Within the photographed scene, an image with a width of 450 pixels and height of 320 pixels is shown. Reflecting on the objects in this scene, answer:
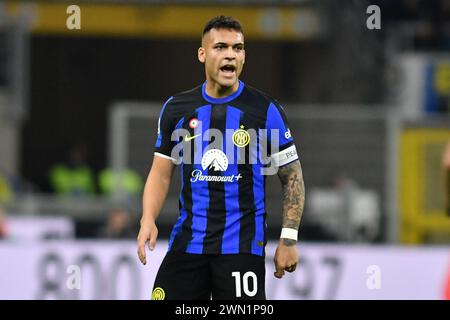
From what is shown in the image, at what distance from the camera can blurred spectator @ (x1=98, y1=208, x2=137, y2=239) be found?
495 inches

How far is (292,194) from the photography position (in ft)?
21.5

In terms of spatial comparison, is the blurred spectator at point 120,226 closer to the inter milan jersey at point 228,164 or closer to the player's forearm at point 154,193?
the player's forearm at point 154,193

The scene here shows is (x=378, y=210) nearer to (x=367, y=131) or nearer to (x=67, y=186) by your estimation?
(x=367, y=131)

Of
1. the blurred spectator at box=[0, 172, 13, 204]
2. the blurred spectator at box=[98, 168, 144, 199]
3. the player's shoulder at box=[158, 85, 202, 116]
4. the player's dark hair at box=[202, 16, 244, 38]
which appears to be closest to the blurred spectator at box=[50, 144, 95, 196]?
the blurred spectator at box=[0, 172, 13, 204]

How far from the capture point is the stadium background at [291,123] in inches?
446

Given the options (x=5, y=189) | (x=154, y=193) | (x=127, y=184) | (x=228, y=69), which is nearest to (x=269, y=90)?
(x=5, y=189)

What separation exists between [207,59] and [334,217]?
7219 millimetres

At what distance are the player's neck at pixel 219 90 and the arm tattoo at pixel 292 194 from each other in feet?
1.52

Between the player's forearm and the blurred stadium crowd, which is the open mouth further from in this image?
the blurred stadium crowd

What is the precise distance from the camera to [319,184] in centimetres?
1457

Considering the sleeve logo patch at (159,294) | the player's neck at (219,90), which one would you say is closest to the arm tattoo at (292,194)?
the player's neck at (219,90)

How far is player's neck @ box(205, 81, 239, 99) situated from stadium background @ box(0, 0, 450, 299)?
249 cm

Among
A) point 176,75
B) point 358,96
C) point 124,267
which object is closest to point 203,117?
point 124,267

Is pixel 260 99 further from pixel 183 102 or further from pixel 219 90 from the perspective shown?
pixel 183 102
